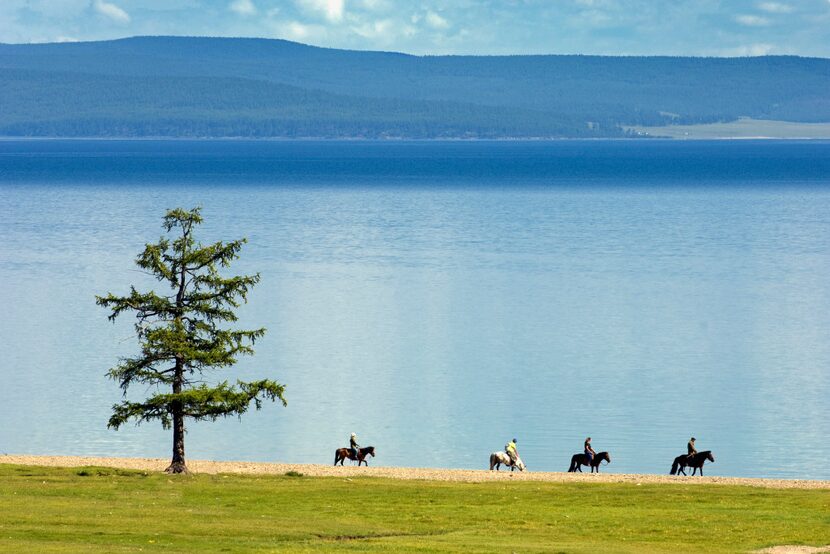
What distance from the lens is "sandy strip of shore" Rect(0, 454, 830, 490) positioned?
38.0 m

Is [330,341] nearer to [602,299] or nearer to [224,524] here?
[602,299]

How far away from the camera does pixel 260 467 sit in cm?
3978

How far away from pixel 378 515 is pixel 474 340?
115ft

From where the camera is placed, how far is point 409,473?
39250 mm

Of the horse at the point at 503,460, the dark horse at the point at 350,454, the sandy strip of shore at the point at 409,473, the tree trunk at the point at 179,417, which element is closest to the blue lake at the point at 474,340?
the dark horse at the point at 350,454

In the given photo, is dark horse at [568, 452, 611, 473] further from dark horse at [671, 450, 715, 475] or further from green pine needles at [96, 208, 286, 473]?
green pine needles at [96, 208, 286, 473]

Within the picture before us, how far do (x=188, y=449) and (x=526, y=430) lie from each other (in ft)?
33.9

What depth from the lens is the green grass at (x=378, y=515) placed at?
27.1 m

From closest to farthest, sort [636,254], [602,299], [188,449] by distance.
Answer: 1. [188,449]
2. [602,299]
3. [636,254]

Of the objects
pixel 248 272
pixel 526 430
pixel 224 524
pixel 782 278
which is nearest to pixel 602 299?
pixel 782 278

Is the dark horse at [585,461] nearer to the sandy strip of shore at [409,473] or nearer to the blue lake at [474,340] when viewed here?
the sandy strip of shore at [409,473]

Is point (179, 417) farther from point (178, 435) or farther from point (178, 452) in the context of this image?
point (178, 452)

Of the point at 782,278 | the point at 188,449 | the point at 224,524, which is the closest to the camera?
the point at 224,524

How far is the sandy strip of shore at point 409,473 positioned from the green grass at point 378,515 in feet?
5.07
